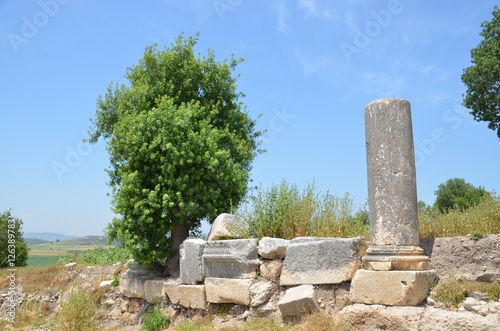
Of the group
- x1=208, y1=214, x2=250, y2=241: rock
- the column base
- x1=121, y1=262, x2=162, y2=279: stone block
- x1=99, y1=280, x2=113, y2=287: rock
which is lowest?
x1=99, y1=280, x2=113, y2=287: rock

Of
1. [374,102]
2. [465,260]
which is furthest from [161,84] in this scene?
[465,260]

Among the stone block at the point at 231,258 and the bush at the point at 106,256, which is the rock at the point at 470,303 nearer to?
the stone block at the point at 231,258

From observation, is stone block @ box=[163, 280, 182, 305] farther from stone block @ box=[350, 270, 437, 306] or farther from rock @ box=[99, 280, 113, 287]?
stone block @ box=[350, 270, 437, 306]

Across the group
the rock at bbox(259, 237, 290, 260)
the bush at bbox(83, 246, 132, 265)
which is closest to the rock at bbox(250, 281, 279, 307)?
the rock at bbox(259, 237, 290, 260)

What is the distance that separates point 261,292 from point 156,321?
270 cm

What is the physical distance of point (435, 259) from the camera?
7176 millimetres

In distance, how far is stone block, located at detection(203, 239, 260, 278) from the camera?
845 centimetres

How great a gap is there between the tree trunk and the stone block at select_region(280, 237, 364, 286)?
11.8 feet

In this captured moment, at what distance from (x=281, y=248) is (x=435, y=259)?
2512 mm

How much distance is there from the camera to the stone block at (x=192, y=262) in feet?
30.5

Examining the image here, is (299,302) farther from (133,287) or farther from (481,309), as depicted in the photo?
(133,287)

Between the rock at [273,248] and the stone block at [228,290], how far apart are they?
0.55 metres

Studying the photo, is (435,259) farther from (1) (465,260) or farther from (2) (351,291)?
(2) (351,291)

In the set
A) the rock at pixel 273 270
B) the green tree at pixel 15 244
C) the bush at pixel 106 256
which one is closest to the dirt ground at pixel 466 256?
the rock at pixel 273 270
